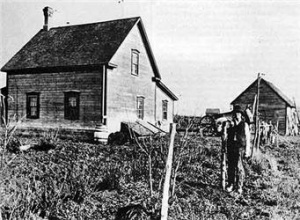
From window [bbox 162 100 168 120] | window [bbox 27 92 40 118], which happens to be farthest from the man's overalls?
window [bbox 162 100 168 120]

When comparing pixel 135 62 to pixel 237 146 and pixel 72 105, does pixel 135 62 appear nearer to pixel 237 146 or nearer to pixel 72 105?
pixel 72 105

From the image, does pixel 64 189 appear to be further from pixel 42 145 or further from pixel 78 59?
pixel 78 59

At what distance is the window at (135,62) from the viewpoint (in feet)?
66.1

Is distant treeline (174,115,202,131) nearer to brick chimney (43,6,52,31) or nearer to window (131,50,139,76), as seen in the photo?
window (131,50,139,76)

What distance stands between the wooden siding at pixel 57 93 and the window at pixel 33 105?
0.27 meters

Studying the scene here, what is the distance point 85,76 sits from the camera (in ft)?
59.7

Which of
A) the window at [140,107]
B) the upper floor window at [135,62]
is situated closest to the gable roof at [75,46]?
the upper floor window at [135,62]

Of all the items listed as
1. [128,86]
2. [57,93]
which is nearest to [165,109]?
[128,86]

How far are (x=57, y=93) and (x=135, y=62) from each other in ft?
16.2

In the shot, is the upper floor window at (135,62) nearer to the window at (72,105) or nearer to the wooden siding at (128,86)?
the wooden siding at (128,86)

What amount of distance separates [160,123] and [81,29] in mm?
8185

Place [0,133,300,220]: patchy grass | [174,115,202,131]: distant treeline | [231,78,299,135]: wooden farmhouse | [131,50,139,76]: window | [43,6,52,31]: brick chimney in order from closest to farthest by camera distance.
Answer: [0,133,300,220]: patchy grass, [174,115,202,131]: distant treeline, [131,50,139,76]: window, [43,6,52,31]: brick chimney, [231,78,299,135]: wooden farmhouse

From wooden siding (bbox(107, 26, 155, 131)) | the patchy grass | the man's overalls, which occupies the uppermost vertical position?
wooden siding (bbox(107, 26, 155, 131))

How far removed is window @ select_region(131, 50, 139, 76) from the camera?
20.1 m
